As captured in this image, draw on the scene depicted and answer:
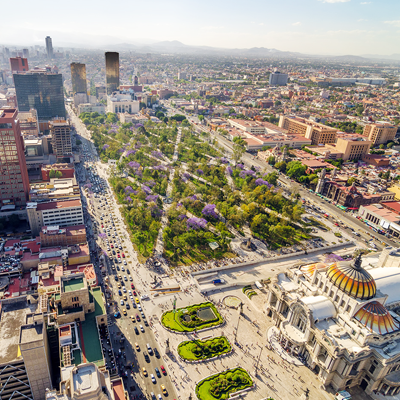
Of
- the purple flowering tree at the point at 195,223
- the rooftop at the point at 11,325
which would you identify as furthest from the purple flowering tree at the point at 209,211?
the rooftop at the point at 11,325

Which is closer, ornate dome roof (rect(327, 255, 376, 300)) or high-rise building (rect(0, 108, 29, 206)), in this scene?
ornate dome roof (rect(327, 255, 376, 300))

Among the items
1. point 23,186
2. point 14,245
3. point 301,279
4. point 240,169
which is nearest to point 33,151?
point 23,186

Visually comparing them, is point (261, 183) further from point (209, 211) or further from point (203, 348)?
point (203, 348)

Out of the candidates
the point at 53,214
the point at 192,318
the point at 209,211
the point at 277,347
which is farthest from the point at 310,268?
the point at 53,214

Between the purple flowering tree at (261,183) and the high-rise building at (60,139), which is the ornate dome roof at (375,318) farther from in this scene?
the high-rise building at (60,139)

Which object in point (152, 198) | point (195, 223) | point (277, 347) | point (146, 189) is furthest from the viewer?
point (146, 189)

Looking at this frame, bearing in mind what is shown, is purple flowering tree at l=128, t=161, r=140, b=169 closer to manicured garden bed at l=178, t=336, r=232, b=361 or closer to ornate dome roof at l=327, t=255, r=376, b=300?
manicured garden bed at l=178, t=336, r=232, b=361

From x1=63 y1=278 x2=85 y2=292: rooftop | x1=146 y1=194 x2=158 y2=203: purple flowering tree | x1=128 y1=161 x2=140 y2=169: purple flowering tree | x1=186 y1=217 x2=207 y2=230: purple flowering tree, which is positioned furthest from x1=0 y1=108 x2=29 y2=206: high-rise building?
x1=63 y1=278 x2=85 y2=292: rooftop
